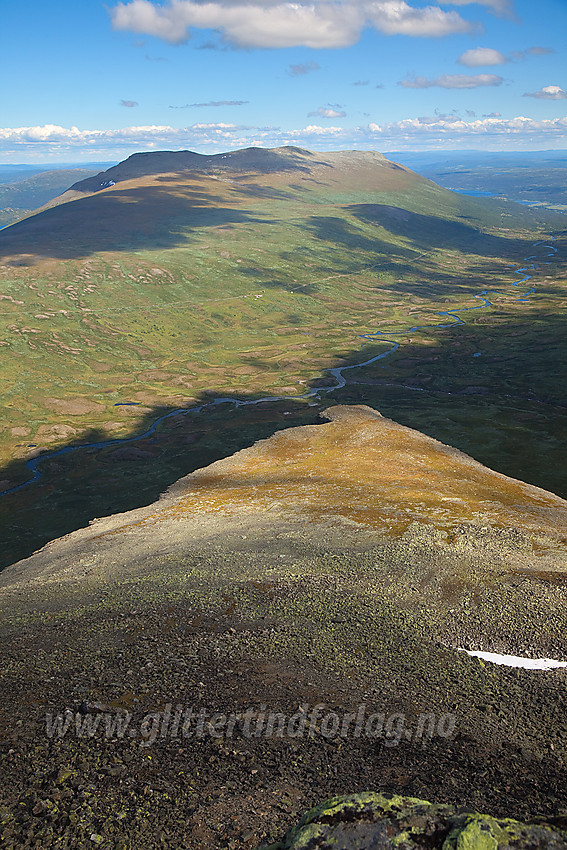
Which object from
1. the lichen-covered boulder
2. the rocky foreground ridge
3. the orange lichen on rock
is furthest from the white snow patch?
the orange lichen on rock

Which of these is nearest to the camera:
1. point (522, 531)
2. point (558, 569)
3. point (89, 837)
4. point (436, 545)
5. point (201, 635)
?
point (89, 837)

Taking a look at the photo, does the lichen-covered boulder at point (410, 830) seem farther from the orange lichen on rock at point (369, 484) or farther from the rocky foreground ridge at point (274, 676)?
the orange lichen on rock at point (369, 484)

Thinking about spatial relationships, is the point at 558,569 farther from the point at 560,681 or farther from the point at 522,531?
the point at 560,681

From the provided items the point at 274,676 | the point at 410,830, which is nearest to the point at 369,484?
the point at 274,676

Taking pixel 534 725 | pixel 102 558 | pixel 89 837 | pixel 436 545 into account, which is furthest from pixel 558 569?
pixel 102 558

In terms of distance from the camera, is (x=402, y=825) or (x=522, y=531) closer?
(x=402, y=825)

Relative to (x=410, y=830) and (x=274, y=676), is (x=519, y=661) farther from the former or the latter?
(x=410, y=830)
